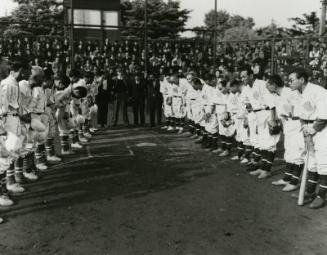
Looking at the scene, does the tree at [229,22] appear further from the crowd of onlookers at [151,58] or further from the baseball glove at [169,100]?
the baseball glove at [169,100]

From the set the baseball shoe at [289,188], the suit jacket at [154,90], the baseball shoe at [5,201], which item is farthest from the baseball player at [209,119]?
the baseball shoe at [5,201]

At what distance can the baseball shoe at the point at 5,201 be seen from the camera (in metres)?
7.54

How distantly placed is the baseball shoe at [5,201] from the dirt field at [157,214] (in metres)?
0.18

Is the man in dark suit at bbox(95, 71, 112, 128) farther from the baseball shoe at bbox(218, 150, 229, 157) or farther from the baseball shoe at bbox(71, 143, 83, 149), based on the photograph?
the baseball shoe at bbox(218, 150, 229, 157)

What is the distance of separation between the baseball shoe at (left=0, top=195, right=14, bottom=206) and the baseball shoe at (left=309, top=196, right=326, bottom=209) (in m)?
5.09

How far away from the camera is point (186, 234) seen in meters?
6.30

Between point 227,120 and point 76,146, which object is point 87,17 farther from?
point 227,120

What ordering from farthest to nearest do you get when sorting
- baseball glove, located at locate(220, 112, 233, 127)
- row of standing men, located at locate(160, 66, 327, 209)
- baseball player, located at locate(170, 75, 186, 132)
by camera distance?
baseball player, located at locate(170, 75, 186, 132)
baseball glove, located at locate(220, 112, 233, 127)
row of standing men, located at locate(160, 66, 327, 209)

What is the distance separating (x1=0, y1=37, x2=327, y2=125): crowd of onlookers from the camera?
55.3 feet

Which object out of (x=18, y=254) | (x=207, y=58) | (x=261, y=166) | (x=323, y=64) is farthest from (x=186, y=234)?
(x=207, y=58)

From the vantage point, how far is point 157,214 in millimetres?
7199

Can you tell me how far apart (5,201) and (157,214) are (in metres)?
2.60

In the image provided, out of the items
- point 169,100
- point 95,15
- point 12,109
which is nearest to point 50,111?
point 12,109

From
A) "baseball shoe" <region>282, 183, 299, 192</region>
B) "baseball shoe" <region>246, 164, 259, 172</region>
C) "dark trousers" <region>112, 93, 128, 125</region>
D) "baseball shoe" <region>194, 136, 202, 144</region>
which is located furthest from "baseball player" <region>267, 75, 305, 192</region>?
"dark trousers" <region>112, 93, 128, 125</region>
